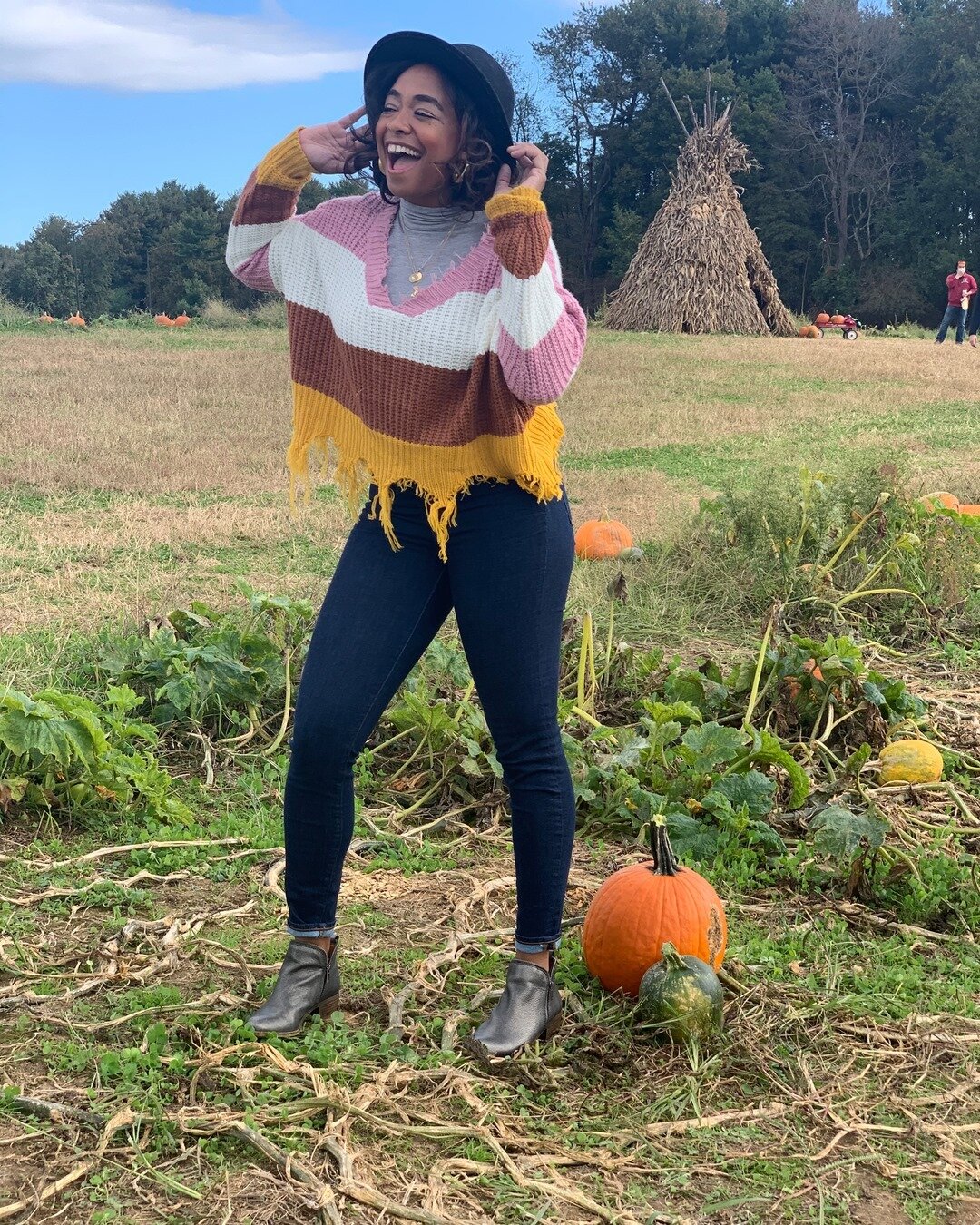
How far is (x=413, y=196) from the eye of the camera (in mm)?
2572

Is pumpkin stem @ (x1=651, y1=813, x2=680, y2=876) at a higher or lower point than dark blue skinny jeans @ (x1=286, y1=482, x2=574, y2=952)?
lower

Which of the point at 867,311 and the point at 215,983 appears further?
the point at 867,311

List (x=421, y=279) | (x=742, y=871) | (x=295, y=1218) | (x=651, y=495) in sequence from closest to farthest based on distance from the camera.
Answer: (x=295, y=1218) → (x=421, y=279) → (x=742, y=871) → (x=651, y=495)

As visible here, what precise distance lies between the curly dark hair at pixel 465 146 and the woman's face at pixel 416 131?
0.01 m

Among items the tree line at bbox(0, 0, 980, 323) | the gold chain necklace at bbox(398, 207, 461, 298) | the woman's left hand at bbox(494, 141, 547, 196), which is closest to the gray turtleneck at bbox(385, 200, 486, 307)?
the gold chain necklace at bbox(398, 207, 461, 298)

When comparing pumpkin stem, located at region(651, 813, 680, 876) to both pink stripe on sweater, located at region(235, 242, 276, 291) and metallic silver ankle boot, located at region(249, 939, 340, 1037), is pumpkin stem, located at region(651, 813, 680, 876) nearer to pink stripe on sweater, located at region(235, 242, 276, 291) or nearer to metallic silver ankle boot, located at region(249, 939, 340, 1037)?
metallic silver ankle boot, located at region(249, 939, 340, 1037)

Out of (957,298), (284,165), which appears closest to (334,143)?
(284,165)

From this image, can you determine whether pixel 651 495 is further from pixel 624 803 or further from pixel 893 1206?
pixel 893 1206

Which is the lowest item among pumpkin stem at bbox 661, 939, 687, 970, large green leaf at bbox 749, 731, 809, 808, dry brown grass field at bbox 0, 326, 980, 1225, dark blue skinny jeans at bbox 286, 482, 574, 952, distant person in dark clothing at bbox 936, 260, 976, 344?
dry brown grass field at bbox 0, 326, 980, 1225

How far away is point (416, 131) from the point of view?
248 centimetres

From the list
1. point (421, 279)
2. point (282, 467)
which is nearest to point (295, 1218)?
point (421, 279)

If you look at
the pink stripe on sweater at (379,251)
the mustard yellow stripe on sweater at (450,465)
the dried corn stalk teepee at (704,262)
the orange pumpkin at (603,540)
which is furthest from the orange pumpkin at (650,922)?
the dried corn stalk teepee at (704,262)

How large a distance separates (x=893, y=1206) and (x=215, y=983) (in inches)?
55.6

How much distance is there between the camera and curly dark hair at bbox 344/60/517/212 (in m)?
2.49
